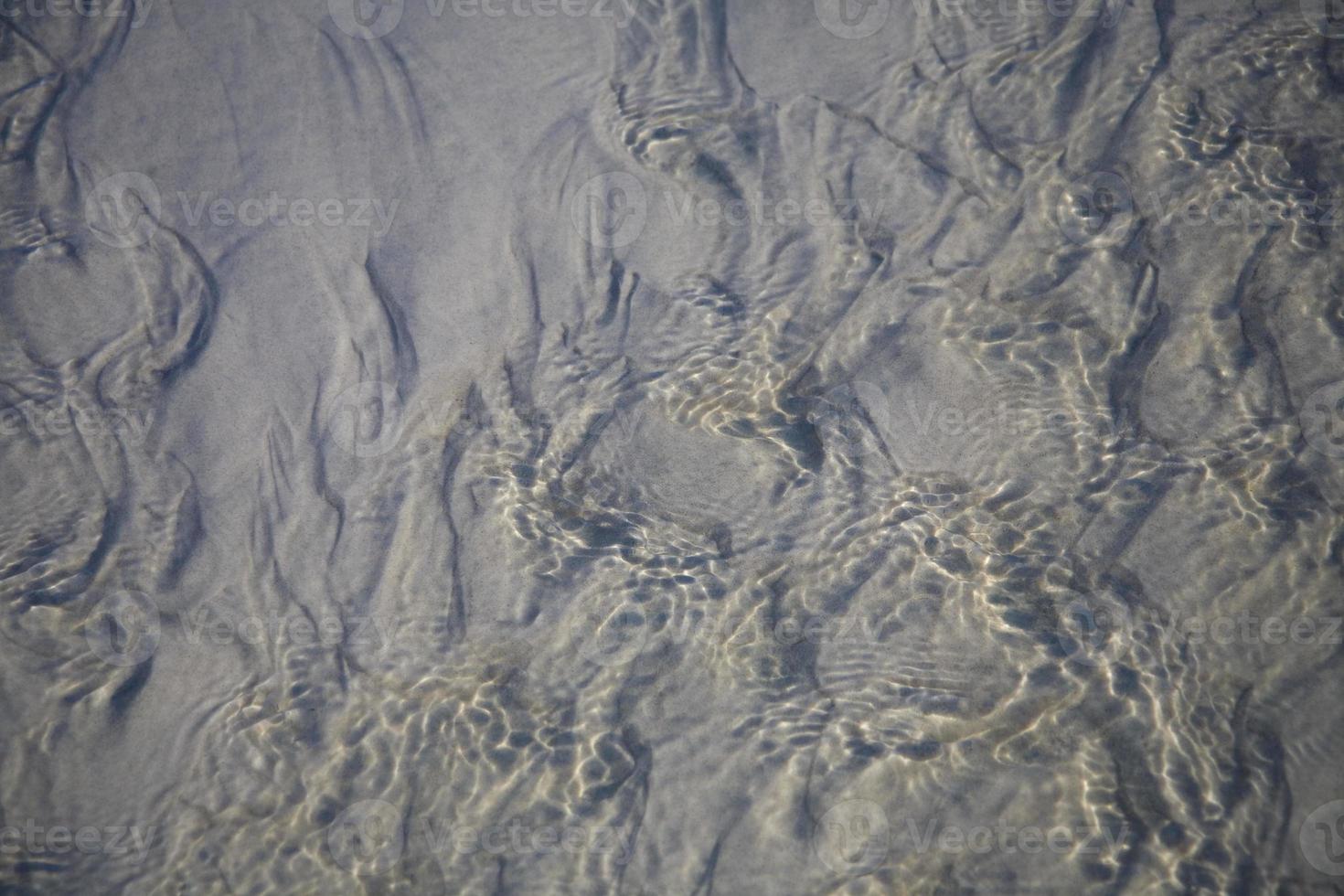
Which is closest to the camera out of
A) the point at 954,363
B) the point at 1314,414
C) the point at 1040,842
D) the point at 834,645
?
the point at 1040,842

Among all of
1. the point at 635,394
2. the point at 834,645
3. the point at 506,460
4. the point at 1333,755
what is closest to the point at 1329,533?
the point at 1333,755

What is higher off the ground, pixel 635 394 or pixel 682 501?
pixel 635 394

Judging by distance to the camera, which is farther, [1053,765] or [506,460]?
A: [506,460]

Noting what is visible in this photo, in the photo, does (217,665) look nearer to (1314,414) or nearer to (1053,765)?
(1053,765)

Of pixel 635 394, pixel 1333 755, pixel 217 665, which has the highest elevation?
pixel 635 394

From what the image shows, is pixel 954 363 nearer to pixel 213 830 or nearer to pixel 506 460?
pixel 506 460

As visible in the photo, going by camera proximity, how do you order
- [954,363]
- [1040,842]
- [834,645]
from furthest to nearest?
[954,363], [834,645], [1040,842]

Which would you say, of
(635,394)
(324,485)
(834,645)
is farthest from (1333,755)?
(324,485)
